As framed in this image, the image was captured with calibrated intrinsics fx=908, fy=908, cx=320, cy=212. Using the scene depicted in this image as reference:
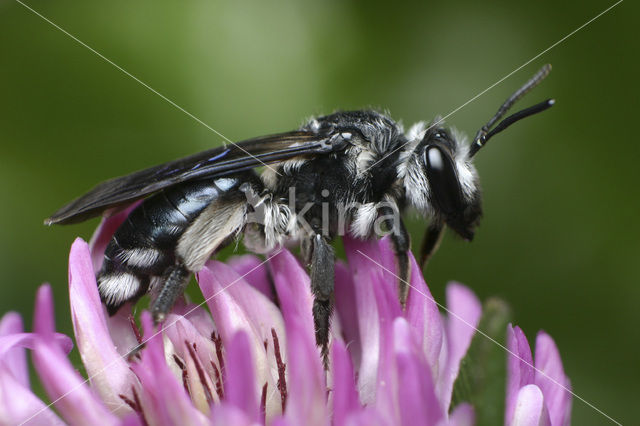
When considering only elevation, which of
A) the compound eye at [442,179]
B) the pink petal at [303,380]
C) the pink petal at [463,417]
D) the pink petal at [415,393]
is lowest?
the pink petal at [463,417]

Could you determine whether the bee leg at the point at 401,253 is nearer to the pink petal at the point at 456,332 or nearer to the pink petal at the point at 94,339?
the pink petal at the point at 456,332

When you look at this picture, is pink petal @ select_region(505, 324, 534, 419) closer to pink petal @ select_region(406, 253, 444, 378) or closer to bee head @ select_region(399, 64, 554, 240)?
pink petal @ select_region(406, 253, 444, 378)

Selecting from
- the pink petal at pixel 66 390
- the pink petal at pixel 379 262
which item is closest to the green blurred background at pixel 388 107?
the pink petal at pixel 379 262

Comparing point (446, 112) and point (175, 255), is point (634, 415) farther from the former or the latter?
point (175, 255)

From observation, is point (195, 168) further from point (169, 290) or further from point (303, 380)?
point (303, 380)

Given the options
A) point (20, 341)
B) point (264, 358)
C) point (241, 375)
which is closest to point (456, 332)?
point (264, 358)
